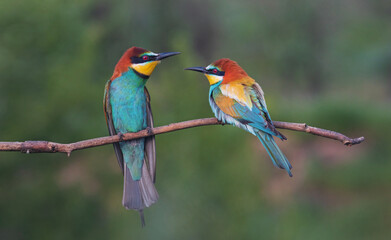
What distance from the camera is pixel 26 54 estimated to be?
4457mm

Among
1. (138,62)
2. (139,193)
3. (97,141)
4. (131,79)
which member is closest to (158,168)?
(131,79)

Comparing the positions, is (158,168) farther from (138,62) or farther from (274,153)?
(274,153)

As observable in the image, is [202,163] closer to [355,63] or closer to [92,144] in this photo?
[92,144]

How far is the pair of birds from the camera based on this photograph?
1738 millimetres

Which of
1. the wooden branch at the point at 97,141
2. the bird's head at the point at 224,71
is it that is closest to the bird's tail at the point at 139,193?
the wooden branch at the point at 97,141

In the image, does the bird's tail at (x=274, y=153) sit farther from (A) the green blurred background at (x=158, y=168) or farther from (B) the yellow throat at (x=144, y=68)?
(A) the green blurred background at (x=158, y=168)

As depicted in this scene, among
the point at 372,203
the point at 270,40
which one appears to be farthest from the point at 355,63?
the point at 372,203

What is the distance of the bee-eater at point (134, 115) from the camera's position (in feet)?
6.28

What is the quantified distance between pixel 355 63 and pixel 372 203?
4.13 m

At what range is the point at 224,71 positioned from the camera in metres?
1.94

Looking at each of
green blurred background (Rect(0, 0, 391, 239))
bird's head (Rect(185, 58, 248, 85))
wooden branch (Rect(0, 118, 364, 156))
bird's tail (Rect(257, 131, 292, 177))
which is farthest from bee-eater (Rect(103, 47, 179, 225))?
green blurred background (Rect(0, 0, 391, 239))

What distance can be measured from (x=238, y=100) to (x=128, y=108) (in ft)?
2.25

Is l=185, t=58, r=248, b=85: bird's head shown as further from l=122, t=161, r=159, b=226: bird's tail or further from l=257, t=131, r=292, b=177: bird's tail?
l=122, t=161, r=159, b=226: bird's tail

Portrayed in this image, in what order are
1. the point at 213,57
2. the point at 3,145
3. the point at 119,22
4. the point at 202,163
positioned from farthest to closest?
1. the point at 213,57
2. the point at 119,22
3. the point at 202,163
4. the point at 3,145
